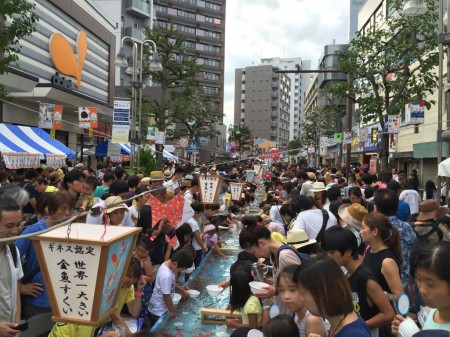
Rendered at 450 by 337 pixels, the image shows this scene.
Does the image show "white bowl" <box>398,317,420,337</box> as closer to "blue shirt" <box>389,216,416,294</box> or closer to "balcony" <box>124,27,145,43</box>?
"blue shirt" <box>389,216,416,294</box>

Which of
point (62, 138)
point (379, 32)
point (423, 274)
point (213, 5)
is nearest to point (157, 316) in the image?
point (423, 274)

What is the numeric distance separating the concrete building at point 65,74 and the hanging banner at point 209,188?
11.5m

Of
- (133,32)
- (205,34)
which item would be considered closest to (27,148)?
(133,32)

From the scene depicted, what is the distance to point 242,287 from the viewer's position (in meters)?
4.12

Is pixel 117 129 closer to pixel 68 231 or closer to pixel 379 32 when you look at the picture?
pixel 379 32

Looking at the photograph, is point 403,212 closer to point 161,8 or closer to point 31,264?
point 31,264

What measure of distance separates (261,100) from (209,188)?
276 feet

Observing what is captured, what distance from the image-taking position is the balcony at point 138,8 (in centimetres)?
4306

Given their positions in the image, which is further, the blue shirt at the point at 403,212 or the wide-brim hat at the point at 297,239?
the blue shirt at the point at 403,212

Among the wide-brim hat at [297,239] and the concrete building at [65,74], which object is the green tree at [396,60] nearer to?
the wide-brim hat at [297,239]

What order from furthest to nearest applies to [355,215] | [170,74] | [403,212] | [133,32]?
[133,32]
[170,74]
[403,212]
[355,215]

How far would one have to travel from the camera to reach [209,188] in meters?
8.16

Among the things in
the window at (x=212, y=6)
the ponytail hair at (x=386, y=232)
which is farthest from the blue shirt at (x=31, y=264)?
the window at (x=212, y=6)

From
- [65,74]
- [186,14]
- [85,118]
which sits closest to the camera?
[85,118]
